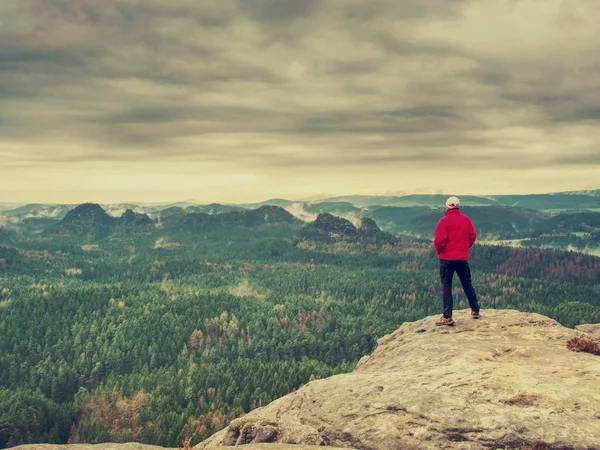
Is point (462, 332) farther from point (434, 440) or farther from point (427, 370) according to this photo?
point (434, 440)

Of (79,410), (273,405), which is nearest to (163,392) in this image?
(79,410)

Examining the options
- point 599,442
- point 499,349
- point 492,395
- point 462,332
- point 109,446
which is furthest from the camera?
point 462,332

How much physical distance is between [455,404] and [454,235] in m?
13.7

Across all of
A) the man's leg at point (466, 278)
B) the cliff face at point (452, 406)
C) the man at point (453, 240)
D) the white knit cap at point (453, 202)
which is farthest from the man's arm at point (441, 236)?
the cliff face at point (452, 406)

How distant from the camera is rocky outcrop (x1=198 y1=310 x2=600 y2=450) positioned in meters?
22.0

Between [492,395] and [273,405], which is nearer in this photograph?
[492,395]

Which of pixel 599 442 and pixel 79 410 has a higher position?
pixel 599 442

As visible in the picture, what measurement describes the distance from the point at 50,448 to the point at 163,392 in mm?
169804

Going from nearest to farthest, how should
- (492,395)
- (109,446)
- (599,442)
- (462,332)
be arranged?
1. (599,442)
2. (492,395)
3. (109,446)
4. (462,332)

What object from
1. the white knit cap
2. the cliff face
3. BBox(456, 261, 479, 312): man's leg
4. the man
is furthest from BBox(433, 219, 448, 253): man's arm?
the cliff face

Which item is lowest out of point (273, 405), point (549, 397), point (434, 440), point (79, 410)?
point (79, 410)

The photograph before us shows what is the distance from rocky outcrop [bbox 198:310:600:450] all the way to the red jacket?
6397mm

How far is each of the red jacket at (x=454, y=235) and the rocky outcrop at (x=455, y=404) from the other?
6397 millimetres

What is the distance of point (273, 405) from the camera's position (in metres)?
32.7
